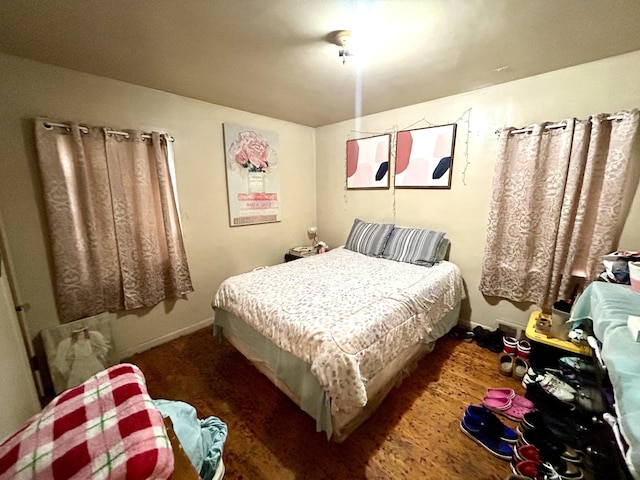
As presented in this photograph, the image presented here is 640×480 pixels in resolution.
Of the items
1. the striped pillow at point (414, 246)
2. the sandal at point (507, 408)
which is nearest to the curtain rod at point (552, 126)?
the striped pillow at point (414, 246)

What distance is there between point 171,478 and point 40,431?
0.96ft

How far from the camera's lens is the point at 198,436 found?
2.66ft

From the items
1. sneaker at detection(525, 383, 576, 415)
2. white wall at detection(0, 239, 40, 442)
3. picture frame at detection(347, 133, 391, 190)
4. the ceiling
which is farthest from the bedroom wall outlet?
white wall at detection(0, 239, 40, 442)

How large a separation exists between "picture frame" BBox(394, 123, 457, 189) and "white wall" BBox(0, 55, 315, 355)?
4.52ft

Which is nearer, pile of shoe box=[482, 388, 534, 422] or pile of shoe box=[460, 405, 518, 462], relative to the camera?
pile of shoe box=[460, 405, 518, 462]

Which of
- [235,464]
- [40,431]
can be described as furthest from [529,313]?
[40,431]

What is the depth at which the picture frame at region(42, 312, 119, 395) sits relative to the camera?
6.01ft

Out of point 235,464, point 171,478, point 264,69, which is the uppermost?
point 264,69

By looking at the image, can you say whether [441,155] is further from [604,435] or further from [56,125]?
[56,125]

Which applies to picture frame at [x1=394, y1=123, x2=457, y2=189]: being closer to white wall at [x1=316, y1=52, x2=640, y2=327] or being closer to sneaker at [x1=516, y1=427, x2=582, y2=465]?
white wall at [x1=316, y1=52, x2=640, y2=327]

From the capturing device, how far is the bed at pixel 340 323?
1326 mm

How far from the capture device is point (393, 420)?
5.29ft

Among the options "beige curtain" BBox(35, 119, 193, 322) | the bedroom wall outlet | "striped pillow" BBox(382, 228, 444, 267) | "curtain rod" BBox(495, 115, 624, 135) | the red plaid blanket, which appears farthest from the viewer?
"striped pillow" BBox(382, 228, 444, 267)

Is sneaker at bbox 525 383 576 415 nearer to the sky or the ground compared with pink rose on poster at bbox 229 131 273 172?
nearer to the ground
